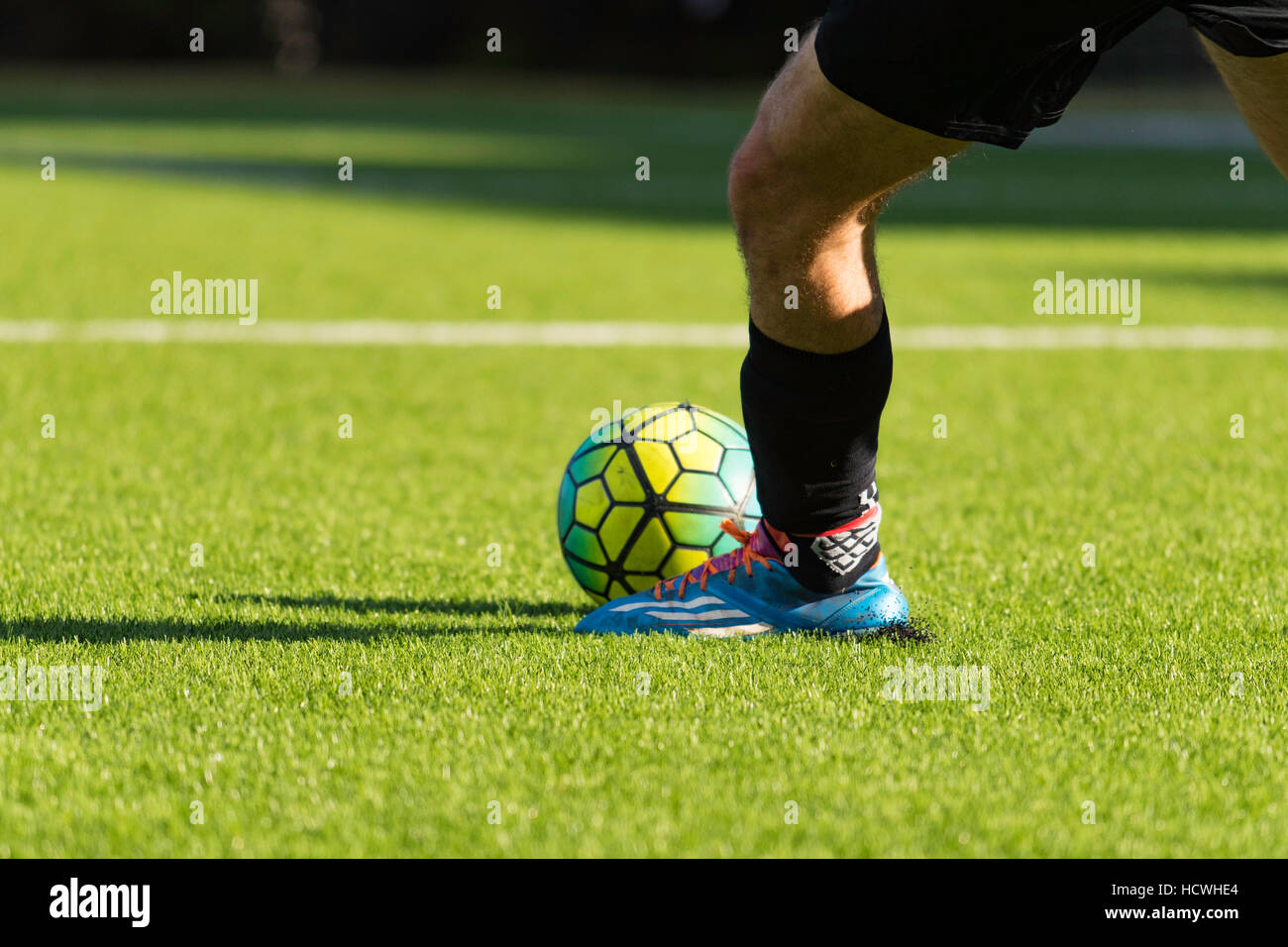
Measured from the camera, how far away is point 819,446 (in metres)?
2.94

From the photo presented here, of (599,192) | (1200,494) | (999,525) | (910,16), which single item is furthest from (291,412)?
(599,192)

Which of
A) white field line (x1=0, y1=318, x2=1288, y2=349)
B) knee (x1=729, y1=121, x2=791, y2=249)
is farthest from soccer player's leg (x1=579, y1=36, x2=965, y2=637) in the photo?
white field line (x1=0, y1=318, x2=1288, y2=349)

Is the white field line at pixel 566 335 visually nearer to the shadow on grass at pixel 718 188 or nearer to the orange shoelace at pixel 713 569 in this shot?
the orange shoelace at pixel 713 569

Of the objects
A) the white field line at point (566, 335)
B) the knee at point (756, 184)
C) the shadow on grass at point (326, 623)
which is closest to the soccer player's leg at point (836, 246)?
the knee at point (756, 184)

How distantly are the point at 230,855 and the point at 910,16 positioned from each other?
1.58 meters

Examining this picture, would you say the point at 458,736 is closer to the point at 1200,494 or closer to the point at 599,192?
the point at 1200,494

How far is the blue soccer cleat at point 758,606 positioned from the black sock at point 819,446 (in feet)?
0.12

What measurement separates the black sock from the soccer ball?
1.31ft

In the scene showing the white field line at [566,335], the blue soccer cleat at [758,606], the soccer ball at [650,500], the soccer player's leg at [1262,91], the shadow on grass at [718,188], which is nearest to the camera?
the soccer player's leg at [1262,91]

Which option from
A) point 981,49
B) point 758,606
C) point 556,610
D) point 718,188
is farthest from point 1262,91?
point 718,188

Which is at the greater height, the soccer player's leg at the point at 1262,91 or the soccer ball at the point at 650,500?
the soccer player's leg at the point at 1262,91

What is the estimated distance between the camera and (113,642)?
9.88 feet

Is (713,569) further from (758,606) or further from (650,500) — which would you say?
(650,500)

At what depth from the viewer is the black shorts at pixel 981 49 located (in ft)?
7.93
